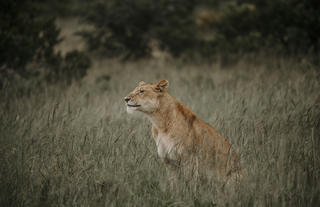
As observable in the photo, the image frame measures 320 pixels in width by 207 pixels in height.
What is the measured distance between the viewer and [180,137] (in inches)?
142

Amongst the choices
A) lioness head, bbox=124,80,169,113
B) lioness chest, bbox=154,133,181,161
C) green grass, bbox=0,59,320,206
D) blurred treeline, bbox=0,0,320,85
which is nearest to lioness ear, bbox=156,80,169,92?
lioness head, bbox=124,80,169,113

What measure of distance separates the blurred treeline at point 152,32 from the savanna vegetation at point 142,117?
44 mm

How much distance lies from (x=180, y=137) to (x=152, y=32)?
1034 centimetres

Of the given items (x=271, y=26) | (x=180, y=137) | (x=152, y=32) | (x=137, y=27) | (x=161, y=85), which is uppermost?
(x=137, y=27)

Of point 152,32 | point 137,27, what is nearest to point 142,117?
point 152,32

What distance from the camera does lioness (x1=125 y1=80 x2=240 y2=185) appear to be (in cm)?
349

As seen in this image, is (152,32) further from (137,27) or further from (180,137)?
(180,137)

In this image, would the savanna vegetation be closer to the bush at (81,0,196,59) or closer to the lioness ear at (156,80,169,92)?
the bush at (81,0,196,59)

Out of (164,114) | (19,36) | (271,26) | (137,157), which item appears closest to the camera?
(137,157)

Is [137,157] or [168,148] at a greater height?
[168,148]

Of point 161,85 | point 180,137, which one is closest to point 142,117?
point 161,85

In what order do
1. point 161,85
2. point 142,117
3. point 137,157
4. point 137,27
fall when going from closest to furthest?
point 137,157
point 161,85
point 142,117
point 137,27

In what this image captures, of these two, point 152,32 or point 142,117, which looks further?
point 152,32

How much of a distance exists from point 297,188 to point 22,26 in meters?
8.16
